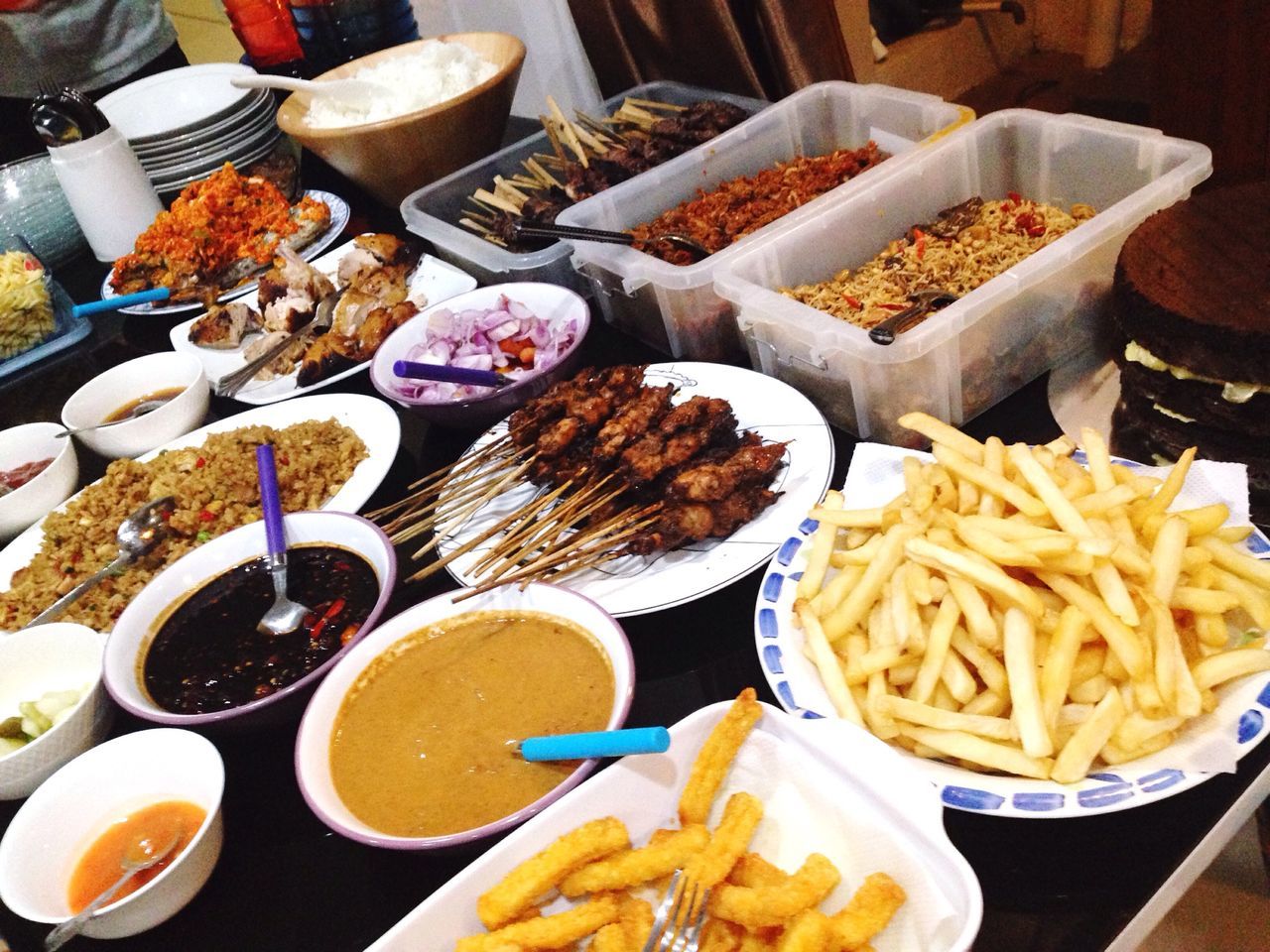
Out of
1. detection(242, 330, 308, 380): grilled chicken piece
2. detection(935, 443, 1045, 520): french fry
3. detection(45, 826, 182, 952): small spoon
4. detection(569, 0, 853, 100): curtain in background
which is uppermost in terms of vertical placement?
detection(569, 0, 853, 100): curtain in background

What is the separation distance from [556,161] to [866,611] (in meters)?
2.58

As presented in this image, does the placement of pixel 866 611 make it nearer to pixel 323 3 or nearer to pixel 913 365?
pixel 913 365

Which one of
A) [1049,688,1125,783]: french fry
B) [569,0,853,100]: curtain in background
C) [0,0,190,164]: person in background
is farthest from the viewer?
[0,0,190,164]: person in background

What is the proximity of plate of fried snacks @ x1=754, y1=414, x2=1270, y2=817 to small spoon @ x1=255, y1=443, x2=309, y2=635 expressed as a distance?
3.02 ft

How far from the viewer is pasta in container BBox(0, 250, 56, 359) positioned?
347 centimetres

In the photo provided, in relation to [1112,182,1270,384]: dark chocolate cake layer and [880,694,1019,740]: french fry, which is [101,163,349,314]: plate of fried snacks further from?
[880,694,1019,740]: french fry

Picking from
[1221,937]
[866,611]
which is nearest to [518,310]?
[866,611]

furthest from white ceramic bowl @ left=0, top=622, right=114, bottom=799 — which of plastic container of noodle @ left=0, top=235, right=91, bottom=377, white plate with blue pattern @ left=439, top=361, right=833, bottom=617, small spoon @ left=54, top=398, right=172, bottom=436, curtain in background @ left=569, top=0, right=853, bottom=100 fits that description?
curtain in background @ left=569, top=0, right=853, bottom=100

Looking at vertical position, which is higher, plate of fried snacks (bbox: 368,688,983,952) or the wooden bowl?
the wooden bowl

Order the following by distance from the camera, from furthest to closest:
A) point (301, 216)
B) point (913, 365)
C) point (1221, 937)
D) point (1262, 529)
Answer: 1. point (301, 216)
2. point (913, 365)
3. point (1221, 937)
4. point (1262, 529)

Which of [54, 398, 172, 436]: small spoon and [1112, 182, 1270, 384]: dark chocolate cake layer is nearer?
[1112, 182, 1270, 384]: dark chocolate cake layer

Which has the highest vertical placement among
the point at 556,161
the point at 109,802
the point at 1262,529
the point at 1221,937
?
the point at 556,161

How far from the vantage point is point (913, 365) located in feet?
6.64

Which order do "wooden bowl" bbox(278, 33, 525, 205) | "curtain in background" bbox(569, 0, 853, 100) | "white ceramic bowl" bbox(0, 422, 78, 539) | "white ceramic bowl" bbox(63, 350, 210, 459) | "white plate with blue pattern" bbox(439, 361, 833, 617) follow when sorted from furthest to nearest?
"curtain in background" bbox(569, 0, 853, 100), "wooden bowl" bbox(278, 33, 525, 205), "white ceramic bowl" bbox(63, 350, 210, 459), "white ceramic bowl" bbox(0, 422, 78, 539), "white plate with blue pattern" bbox(439, 361, 833, 617)
